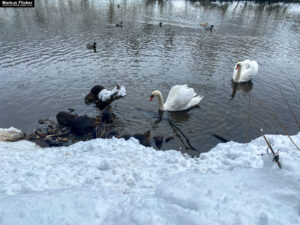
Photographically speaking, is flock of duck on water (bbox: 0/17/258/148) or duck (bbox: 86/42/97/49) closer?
flock of duck on water (bbox: 0/17/258/148)

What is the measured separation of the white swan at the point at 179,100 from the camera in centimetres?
980

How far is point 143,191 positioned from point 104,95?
6.55 m

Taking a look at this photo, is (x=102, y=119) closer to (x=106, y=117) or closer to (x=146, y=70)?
(x=106, y=117)

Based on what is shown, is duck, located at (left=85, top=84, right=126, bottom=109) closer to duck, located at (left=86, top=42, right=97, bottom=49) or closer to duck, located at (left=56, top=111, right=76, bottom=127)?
duck, located at (left=56, top=111, right=76, bottom=127)

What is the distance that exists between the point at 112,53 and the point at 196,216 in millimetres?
15724

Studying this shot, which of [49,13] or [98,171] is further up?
[49,13]

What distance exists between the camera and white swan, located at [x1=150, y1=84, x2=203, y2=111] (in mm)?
9805

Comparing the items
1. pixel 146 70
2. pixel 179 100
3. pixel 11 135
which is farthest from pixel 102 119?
pixel 146 70

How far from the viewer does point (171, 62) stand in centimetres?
1556

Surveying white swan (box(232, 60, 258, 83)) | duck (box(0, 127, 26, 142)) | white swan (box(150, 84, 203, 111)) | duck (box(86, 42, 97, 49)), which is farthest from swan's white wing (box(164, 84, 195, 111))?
duck (box(86, 42, 97, 49))

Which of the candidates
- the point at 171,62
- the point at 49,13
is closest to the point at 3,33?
the point at 49,13

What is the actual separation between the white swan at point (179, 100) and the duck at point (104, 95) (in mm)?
1589

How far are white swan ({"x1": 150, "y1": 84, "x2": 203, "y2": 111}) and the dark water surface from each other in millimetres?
372

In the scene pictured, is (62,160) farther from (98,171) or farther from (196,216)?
(196,216)
